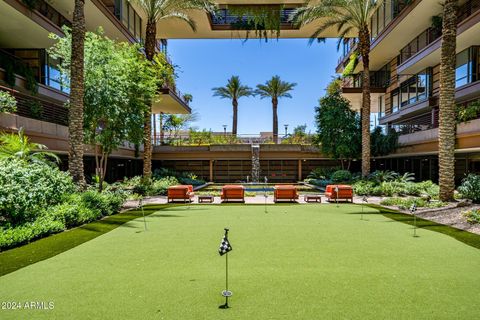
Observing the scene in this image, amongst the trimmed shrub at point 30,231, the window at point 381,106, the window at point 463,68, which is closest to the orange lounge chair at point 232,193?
the trimmed shrub at point 30,231

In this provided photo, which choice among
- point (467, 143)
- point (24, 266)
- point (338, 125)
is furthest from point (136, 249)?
point (338, 125)

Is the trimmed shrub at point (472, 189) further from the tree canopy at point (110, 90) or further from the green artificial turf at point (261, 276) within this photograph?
the tree canopy at point (110, 90)

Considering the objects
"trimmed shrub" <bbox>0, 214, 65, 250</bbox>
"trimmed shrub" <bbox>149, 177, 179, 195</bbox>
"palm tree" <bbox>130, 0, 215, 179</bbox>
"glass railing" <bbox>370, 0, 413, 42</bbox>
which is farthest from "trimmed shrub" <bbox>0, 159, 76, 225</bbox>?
"glass railing" <bbox>370, 0, 413, 42</bbox>

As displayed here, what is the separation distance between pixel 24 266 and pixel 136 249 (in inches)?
94.8

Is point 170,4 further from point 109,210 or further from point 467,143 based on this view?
point 467,143

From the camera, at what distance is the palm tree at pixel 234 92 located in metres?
56.2

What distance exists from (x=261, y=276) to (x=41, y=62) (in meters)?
22.8

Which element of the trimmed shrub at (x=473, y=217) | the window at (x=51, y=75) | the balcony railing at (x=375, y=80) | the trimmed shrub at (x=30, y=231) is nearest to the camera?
the trimmed shrub at (x=30, y=231)

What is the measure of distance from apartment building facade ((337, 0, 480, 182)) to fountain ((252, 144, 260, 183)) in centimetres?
1077

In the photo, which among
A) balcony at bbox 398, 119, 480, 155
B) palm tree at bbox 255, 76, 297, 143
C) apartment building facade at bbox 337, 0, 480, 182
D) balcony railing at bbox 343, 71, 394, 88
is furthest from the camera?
palm tree at bbox 255, 76, 297, 143

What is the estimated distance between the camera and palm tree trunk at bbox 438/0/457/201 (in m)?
16.8

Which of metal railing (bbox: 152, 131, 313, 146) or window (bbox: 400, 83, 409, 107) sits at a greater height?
window (bbox: 400, 83, 409, 107)

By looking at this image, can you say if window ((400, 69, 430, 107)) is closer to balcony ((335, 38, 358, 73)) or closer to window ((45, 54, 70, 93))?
balcony ((335, 38, 358, 73))

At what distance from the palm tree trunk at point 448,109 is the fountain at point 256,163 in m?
23.0
